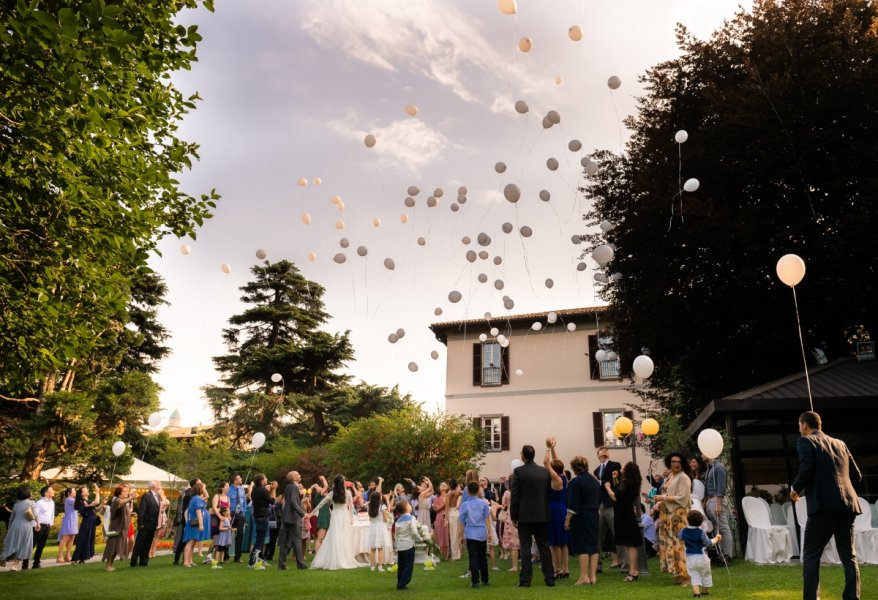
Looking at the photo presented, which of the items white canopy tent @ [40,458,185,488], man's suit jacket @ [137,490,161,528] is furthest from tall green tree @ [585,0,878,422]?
white canopy tent @ [40,458,185,488]

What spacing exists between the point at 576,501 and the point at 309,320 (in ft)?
101

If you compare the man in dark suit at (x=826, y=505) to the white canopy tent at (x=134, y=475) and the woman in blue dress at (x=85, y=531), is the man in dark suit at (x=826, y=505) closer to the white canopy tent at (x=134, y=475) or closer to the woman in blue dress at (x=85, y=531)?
the woman in blue dress at (x=85, y=531)

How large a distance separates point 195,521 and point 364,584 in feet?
15.3

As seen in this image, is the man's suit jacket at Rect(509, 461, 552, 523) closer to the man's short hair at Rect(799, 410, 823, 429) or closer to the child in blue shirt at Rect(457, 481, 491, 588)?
the child in blue shirt at Rect(457, 481, 491, 588)

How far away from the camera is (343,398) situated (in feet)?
119

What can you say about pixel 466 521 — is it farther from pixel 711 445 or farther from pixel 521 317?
pixel 521 317

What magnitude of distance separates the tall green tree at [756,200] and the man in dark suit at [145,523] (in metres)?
11.0

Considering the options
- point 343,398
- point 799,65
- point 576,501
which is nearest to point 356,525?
point 576,501

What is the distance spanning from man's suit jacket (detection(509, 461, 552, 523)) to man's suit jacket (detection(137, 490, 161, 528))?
764cm

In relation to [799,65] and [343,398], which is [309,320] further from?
[799,65]

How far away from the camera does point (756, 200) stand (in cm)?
1420

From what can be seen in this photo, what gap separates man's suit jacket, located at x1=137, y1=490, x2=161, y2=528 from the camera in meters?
12.2

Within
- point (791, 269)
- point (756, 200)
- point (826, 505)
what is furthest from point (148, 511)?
point (756, 200)

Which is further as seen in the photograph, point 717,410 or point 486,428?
point 486,428
